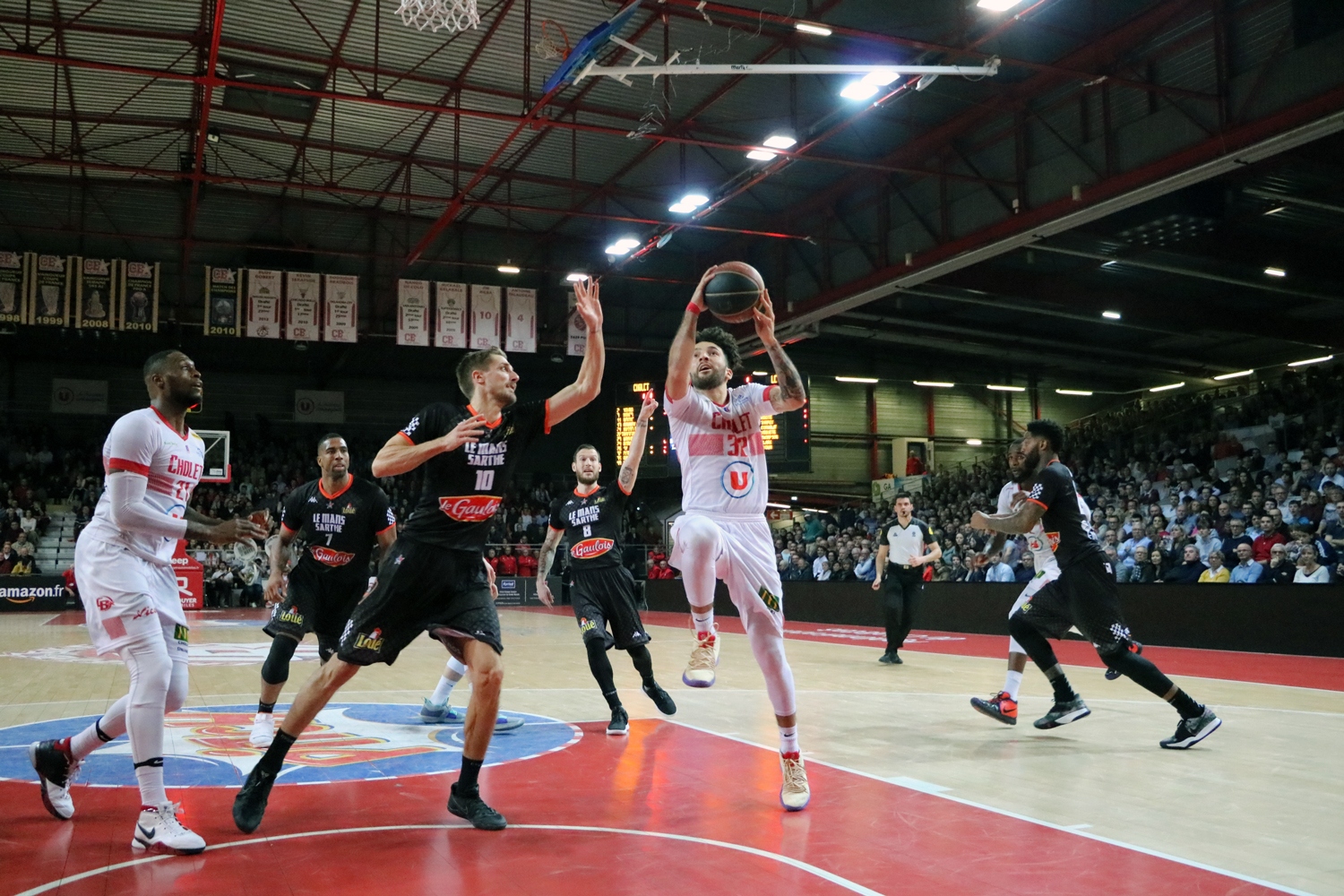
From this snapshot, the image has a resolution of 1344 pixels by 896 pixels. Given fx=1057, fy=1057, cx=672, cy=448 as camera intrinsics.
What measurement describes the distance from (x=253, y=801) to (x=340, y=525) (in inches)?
107

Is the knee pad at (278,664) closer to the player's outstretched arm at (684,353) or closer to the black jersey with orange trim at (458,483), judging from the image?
the black jersey with orange trim at (458,483)

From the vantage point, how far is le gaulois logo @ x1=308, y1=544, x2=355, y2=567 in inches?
283

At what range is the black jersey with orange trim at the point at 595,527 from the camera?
8258 millimetres

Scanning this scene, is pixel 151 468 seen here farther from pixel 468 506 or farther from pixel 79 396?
pixel 79 396

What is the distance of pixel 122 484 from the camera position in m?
4.64

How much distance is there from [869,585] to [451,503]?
1676cm

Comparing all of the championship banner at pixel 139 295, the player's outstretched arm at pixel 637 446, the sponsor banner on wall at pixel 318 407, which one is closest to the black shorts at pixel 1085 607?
the player's outstretched arm at pixel 637 446

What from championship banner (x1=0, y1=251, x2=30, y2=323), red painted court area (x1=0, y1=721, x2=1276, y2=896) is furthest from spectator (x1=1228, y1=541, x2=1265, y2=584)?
championship banner (x1=0, y1=251, x2=30, y2=323)

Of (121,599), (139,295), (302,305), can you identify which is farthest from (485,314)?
(121,599)

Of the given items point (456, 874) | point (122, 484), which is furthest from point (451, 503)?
point (456, 874)

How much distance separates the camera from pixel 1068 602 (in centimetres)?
745

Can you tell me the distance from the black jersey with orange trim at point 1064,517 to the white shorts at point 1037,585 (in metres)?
0.44

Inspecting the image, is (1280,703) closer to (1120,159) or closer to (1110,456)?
(1120,159)

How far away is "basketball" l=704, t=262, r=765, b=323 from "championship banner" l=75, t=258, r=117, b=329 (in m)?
21.1
